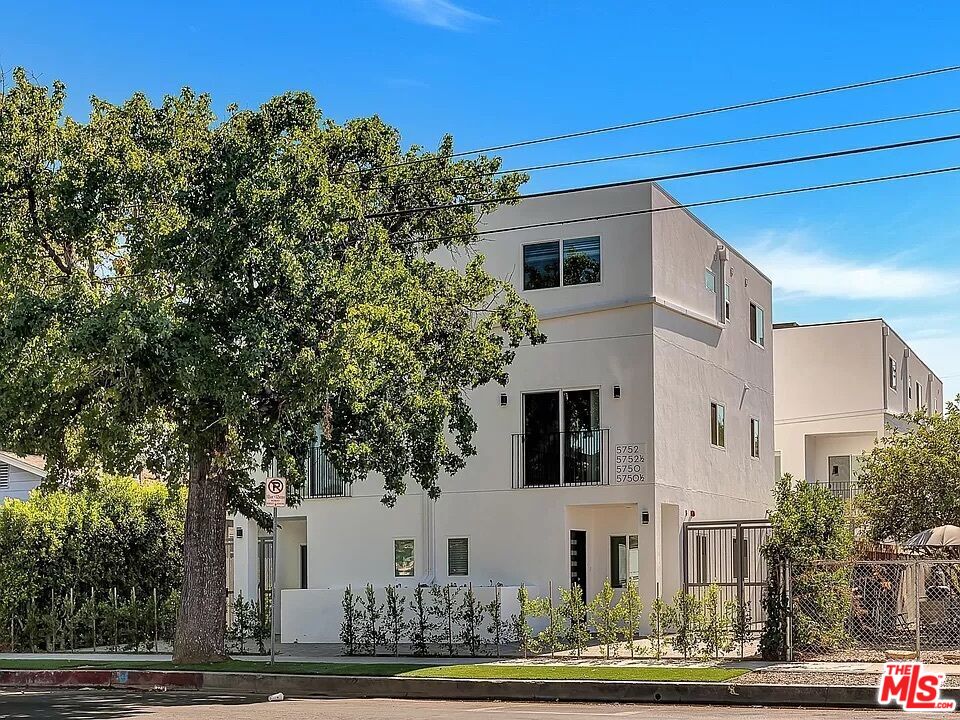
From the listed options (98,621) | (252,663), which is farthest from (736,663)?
(98,621)

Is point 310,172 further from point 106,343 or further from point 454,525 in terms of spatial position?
point 454,525

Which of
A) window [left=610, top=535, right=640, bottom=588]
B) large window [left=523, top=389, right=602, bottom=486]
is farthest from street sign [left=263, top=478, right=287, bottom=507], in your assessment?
window [left=610, top=535, right=640, bottom=588]

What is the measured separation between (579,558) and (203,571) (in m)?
9.23

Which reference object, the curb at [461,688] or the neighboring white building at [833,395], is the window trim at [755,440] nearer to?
the neighboring white building at [833,395]

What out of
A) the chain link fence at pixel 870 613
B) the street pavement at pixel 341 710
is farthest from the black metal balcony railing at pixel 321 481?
the chain link fence at pixel 870 613

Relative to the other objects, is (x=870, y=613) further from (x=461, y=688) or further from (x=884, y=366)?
(x=884, y=366)

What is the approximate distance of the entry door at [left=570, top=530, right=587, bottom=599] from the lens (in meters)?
27.2

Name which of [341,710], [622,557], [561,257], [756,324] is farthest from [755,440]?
[341,710]

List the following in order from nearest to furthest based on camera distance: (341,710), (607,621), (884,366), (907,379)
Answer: (341,710)
(607,621)
(884,366)
(907,379)

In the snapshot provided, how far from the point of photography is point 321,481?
29672 millimetres

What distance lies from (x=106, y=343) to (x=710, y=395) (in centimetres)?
1639

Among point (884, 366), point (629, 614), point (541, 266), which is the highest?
point (541, 266)

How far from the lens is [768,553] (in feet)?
67.7

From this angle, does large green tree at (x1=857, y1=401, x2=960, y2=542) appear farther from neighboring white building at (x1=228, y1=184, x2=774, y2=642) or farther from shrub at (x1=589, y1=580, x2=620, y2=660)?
shrub at (x1=589, y1=580, x2=620, y2=660)
